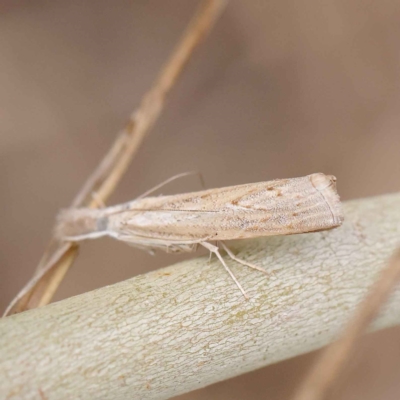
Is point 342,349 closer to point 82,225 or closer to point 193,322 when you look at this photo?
point 193,322

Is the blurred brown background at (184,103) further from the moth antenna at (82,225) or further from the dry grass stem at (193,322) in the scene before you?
the dry grass stem at (193,322)

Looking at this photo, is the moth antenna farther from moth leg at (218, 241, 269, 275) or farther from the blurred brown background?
the blurred brown background

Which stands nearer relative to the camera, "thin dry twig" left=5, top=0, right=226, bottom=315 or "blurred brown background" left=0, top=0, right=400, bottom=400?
"thin dry twig" left=5, top=0, right=226, bottom=315

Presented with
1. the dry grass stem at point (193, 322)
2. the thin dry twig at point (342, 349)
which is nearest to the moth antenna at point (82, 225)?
the dry grass stem at point (193, 322)

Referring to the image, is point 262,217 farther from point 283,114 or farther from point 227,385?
point 283,114

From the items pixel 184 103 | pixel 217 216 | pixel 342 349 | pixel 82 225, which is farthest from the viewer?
pixel 184 103

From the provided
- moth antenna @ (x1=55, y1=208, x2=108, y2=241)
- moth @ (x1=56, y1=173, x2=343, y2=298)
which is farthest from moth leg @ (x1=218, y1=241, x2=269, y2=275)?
moth antenna @ (x1=55, y1=208, x2=108, y2=241)

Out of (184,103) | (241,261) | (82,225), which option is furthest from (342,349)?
(184,103)
